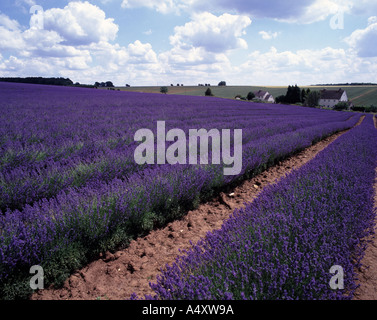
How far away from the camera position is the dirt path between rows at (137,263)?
6.08 ft

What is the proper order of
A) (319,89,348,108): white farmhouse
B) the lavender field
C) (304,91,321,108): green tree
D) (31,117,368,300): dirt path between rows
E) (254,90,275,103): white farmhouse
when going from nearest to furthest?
the lavender field → (31,117,368,300): dirt path between rows → (304,91,321,108): green tree → (319,89,348,108): white farmhouse → (254,90,275,103): white farmhouse

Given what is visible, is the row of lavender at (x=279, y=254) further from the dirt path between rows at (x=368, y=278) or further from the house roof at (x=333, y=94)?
the house roof at (x=333, y=94)

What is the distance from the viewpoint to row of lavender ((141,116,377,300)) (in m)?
1.29

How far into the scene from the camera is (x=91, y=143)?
500 centimetres

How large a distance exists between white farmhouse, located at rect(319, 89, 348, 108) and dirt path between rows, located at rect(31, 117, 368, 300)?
2910 inches

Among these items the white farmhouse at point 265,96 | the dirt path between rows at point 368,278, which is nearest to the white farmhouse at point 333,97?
the white farmhouse at point 265,96

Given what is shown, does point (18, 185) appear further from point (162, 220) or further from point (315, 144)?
point (315, 144)

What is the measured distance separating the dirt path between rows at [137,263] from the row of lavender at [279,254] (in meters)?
0.34

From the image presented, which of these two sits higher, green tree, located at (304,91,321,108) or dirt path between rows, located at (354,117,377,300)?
green tree, located at (304,91,321,108)

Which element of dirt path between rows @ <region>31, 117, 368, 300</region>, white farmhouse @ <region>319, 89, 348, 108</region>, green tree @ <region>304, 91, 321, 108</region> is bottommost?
dirt path between rows @ <region>31, 117, 368, 300</region>

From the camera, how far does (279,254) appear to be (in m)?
1.57

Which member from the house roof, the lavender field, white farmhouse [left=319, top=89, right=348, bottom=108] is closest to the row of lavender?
the lavender field

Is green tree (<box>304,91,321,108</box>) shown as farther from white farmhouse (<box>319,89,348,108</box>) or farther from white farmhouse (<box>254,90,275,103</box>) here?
white farmhouse (<box>319,89,348,108</box>)
